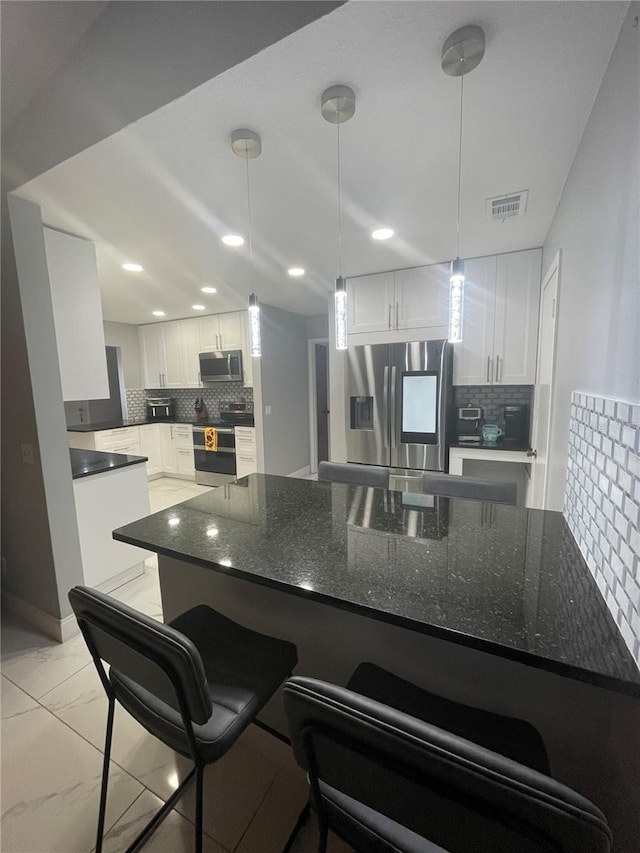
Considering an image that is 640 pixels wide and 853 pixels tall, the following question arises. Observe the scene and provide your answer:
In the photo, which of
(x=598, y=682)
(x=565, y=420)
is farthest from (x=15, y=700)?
(x=565, y=420)

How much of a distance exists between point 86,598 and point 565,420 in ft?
6.00

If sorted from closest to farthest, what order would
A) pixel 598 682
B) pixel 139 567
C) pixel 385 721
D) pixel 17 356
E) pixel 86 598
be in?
pixel 385 721
pixel 598 682
pixel 86 598
pixel 17 356
pixel 139 567

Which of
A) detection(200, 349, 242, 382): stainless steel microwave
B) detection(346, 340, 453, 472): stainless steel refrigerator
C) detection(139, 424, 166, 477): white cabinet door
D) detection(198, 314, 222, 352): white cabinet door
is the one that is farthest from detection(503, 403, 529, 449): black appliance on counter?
detection(139, 424, 166, 477): white cabinet door

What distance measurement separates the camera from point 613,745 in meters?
0.91

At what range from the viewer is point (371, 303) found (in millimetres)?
3363

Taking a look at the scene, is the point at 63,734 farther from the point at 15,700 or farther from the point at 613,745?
the point at 613,745

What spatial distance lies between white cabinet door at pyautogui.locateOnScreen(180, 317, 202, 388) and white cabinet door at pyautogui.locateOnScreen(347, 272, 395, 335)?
2652 mm

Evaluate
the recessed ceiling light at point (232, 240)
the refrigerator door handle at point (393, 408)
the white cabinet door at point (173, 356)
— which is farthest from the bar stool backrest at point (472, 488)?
the white cabinet door at point (173, 356)

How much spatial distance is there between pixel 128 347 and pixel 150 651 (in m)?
5.65

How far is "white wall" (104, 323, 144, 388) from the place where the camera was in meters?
5.28

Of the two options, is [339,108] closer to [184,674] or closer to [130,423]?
[184,674]

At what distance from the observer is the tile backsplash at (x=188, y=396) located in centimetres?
545

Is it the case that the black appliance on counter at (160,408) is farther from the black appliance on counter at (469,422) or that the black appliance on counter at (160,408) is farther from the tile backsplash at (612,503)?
the tile backsplash at (612,503)

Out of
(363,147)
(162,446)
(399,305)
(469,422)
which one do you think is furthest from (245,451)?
(363,147)
